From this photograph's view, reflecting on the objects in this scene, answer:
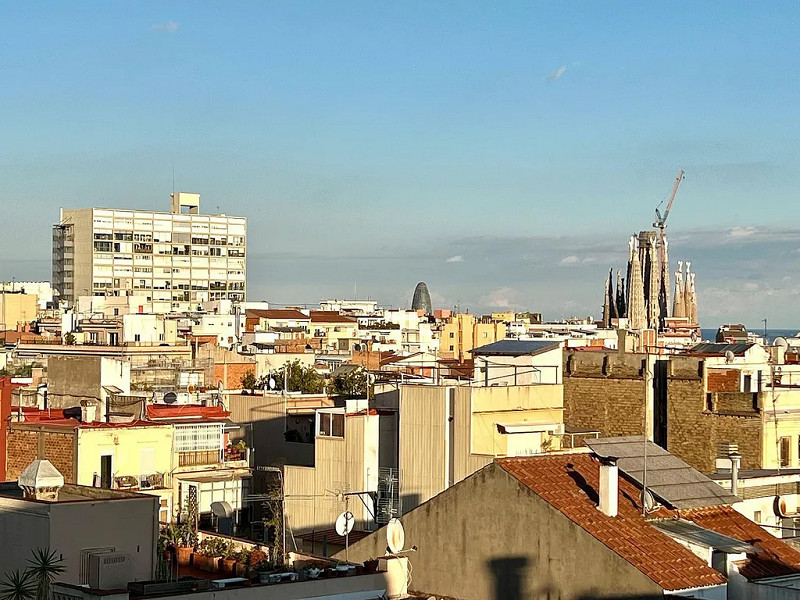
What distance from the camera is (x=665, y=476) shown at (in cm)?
2470

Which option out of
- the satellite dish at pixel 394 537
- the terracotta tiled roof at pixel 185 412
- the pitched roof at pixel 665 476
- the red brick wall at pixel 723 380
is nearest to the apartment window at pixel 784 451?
the red brick wall at pixel 723 380

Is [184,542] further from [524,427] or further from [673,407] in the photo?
[673,407]

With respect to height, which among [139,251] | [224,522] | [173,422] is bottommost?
[224,522]

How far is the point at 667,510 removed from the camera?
23.8m

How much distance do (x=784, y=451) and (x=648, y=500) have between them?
17.2m

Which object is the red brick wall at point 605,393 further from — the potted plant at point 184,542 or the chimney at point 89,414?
the potted plant at point 184,542

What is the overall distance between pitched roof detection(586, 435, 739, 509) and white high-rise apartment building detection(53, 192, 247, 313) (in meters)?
157

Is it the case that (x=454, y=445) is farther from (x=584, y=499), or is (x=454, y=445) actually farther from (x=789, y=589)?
(x=789, y=589)

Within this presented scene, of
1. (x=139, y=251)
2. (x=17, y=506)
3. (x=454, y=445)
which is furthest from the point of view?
(x=139, y=251)

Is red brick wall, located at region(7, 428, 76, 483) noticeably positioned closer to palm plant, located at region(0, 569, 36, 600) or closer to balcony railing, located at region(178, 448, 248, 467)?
balcony railing, located at region(178, 448, 248, 467)

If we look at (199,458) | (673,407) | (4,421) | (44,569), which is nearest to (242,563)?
(44,569)

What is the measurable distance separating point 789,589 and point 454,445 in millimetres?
12413

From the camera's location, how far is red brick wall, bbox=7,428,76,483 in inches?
1292

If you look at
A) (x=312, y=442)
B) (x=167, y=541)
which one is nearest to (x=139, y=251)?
(x=312, y=442)
